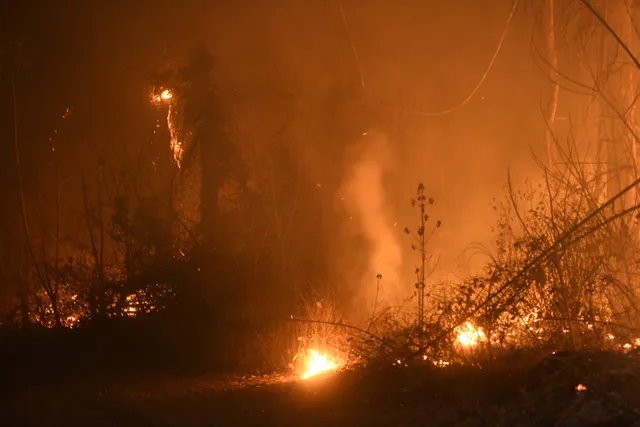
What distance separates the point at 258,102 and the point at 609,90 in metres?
8.90

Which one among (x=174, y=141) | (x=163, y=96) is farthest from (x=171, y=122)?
(x=163, y=96)

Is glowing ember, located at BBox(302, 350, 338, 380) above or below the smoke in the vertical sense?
below

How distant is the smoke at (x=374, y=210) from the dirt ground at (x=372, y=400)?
16928 mm

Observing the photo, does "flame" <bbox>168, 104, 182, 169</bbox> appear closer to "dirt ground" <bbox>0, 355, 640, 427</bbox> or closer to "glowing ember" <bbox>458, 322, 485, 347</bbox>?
"dirt ground" <bbox>0, 355, 640, 427</bbox>

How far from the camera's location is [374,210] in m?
29.8

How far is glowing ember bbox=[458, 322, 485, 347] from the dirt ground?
44 cm

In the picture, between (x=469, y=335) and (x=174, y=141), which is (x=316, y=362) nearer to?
(x=469, y=335)

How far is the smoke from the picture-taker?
27812 millimetres

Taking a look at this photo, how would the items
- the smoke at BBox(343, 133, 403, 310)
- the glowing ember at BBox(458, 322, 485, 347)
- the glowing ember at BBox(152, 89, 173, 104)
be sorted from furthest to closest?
1. the smoke at BBox(343, 133, 403, 310)
2. the glowing ember at BBox(152, 89, 173, 104)
3. the glowing ember at BBox(458, 322, 485, 347)

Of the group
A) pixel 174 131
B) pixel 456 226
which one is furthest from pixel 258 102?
pixel 456 226

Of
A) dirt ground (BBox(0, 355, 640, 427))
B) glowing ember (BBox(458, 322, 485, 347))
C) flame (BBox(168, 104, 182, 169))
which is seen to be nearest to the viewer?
dirt ground (BBox(0, 355, 640, 427))

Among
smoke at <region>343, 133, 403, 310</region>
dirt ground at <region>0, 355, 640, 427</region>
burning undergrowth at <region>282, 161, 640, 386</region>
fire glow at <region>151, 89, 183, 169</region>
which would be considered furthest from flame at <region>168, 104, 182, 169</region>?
smoke at <region>343, 133, 403, 310</region>

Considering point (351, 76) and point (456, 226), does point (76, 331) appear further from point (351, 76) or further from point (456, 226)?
point (456, 226)

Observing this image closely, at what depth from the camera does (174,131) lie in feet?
53.3
